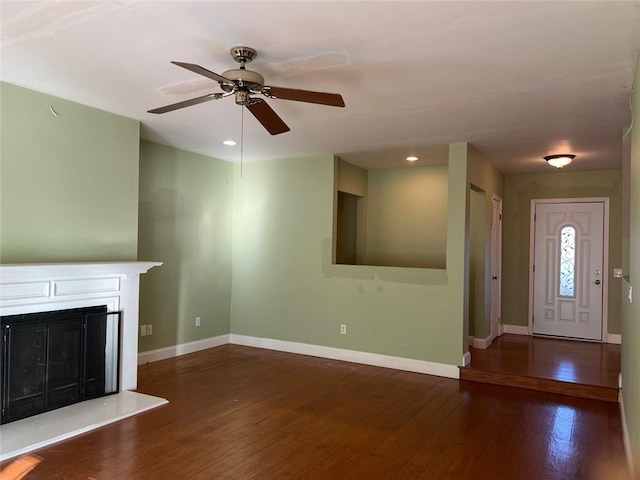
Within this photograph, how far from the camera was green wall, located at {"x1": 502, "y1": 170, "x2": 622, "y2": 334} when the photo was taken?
6.51 metres

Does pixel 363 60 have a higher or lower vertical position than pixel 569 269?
higher

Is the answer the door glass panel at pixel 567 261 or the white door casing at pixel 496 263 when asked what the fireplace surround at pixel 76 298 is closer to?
the white door casing at pixel 496 263

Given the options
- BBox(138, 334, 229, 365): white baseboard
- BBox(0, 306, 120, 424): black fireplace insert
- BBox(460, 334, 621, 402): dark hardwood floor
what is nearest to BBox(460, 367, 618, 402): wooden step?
BBox(460, 334, 621, 402): dark hardwood floor

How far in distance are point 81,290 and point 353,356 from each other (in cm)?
311

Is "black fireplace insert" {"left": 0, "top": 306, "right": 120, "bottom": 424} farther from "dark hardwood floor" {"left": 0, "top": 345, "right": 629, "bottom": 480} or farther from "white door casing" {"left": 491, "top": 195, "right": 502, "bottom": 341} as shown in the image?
"white door casing" {"left": 491, "top": 195, "right": 502, "bottom": 341}

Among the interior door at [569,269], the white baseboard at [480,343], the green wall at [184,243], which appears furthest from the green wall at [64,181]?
the interior door at [569,269]

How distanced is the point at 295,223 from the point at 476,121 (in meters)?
2.72

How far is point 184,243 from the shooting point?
18.7 ft

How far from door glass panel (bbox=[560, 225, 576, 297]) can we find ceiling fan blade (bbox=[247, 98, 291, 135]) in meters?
5.20

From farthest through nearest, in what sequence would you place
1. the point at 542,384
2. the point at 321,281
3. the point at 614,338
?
1. the point at 614,338
2. the point at 321,281
3. the point at 542,384

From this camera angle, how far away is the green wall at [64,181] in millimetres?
3453

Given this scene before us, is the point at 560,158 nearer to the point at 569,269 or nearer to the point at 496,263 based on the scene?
the point at 496,263

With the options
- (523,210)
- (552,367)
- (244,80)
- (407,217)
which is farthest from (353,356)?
(244,80)

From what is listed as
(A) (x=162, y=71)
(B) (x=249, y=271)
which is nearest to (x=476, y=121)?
(A) (x=162, y=71)
